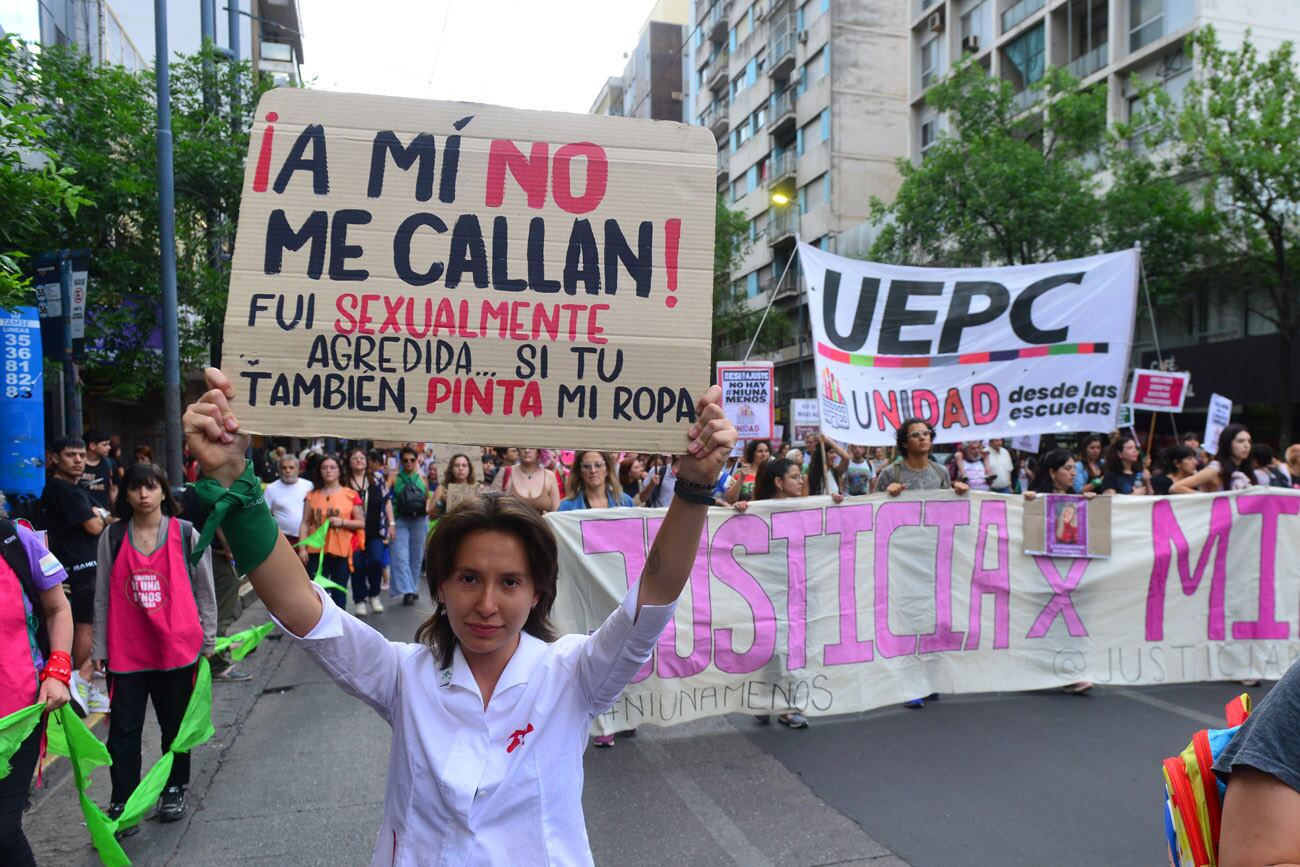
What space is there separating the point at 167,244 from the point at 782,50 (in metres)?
40.9

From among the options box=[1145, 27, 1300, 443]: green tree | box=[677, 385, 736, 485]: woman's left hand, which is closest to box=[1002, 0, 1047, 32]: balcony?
box=[1145, 27, 1300, 443]: green tree

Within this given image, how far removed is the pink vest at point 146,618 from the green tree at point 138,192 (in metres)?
9.37

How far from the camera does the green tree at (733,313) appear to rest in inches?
1624

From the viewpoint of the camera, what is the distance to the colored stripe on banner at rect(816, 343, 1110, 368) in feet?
25.4

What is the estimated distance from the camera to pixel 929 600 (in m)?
6.28

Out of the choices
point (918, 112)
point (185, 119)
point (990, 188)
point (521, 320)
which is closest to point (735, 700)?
point (521, 320)

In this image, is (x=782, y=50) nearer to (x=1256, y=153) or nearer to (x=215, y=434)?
(x=1256, y=153)

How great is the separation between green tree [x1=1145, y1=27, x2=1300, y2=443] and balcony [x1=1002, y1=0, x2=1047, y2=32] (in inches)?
414

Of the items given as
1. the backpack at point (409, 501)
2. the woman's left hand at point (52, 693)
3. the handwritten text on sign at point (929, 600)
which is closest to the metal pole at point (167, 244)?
the backpack at point (409, 501)

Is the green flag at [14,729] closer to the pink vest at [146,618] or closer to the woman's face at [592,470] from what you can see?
the pink vest at [146,618]

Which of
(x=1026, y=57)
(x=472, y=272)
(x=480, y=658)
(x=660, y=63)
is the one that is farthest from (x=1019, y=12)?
(x=660, y=63)

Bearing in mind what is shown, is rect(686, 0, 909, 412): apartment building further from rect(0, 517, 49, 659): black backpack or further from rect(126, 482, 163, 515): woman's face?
rect(0, 517, 49, 659): black backpack

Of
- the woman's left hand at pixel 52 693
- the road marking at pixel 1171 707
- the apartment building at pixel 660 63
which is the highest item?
A: the apartment building at pixel 660 63

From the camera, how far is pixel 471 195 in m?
2.30
